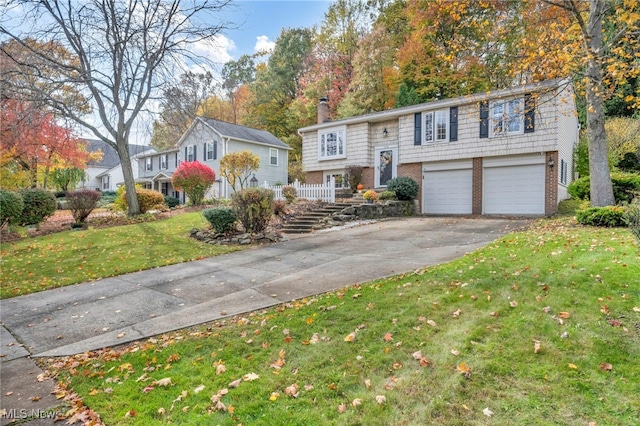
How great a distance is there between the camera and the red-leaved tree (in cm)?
1816

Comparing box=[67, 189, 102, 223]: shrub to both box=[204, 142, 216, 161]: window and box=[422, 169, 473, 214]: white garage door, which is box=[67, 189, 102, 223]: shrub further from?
box=[422, 169, 473, 214]: white garage door

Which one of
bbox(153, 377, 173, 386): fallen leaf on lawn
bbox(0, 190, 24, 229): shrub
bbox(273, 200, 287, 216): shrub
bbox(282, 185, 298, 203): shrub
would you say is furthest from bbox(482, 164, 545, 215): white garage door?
bbox(0, 190, 24, 229): shrub

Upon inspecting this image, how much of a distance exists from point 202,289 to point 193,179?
1327 centimetres

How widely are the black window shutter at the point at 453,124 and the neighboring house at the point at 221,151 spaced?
46.9 ft

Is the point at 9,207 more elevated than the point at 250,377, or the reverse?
the point at 9,207

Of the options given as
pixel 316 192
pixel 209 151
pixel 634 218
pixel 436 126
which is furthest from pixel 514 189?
pixel 209 151

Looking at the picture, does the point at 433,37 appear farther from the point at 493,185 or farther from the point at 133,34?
the point at 133,34

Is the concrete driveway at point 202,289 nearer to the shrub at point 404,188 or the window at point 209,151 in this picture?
the shrub at point 404,188

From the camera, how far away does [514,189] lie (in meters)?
14.9

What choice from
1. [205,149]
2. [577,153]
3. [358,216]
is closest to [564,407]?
[358,216]

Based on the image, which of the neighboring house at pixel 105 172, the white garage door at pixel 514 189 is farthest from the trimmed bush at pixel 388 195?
the neighboring house at pixel 105 172

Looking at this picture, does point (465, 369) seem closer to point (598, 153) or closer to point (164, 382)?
point (164, 382)

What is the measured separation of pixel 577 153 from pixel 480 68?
21.8ft

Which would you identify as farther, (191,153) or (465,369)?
(191,153)
